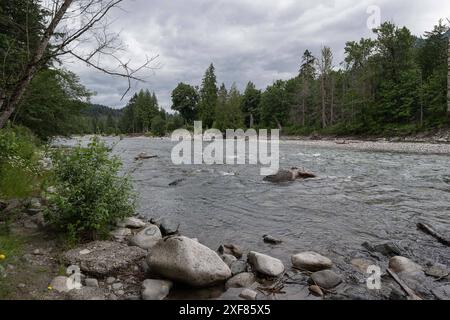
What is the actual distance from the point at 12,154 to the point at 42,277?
4121mm

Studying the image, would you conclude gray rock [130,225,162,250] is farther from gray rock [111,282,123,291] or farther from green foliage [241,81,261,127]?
green foliage [241,81,261,127]

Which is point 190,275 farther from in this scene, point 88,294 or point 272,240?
point 272,240

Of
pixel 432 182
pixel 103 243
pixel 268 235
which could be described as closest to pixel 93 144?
pixel 103 243

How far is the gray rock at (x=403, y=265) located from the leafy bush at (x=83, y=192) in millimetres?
4928

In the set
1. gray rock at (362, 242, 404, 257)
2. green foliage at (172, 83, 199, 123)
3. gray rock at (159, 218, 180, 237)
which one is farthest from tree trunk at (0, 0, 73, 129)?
green foliage at (172, 83, 199, 123)

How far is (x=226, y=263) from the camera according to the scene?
5227 millimetres

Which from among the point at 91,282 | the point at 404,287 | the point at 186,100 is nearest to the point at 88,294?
the point at 91,282

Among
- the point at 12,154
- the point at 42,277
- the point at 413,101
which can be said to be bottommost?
the point at 42,277

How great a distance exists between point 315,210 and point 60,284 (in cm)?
669

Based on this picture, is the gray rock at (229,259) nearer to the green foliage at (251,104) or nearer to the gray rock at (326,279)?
the gray rock at (326,279)

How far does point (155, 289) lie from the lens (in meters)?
4.25

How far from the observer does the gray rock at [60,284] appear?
4.02 meters
